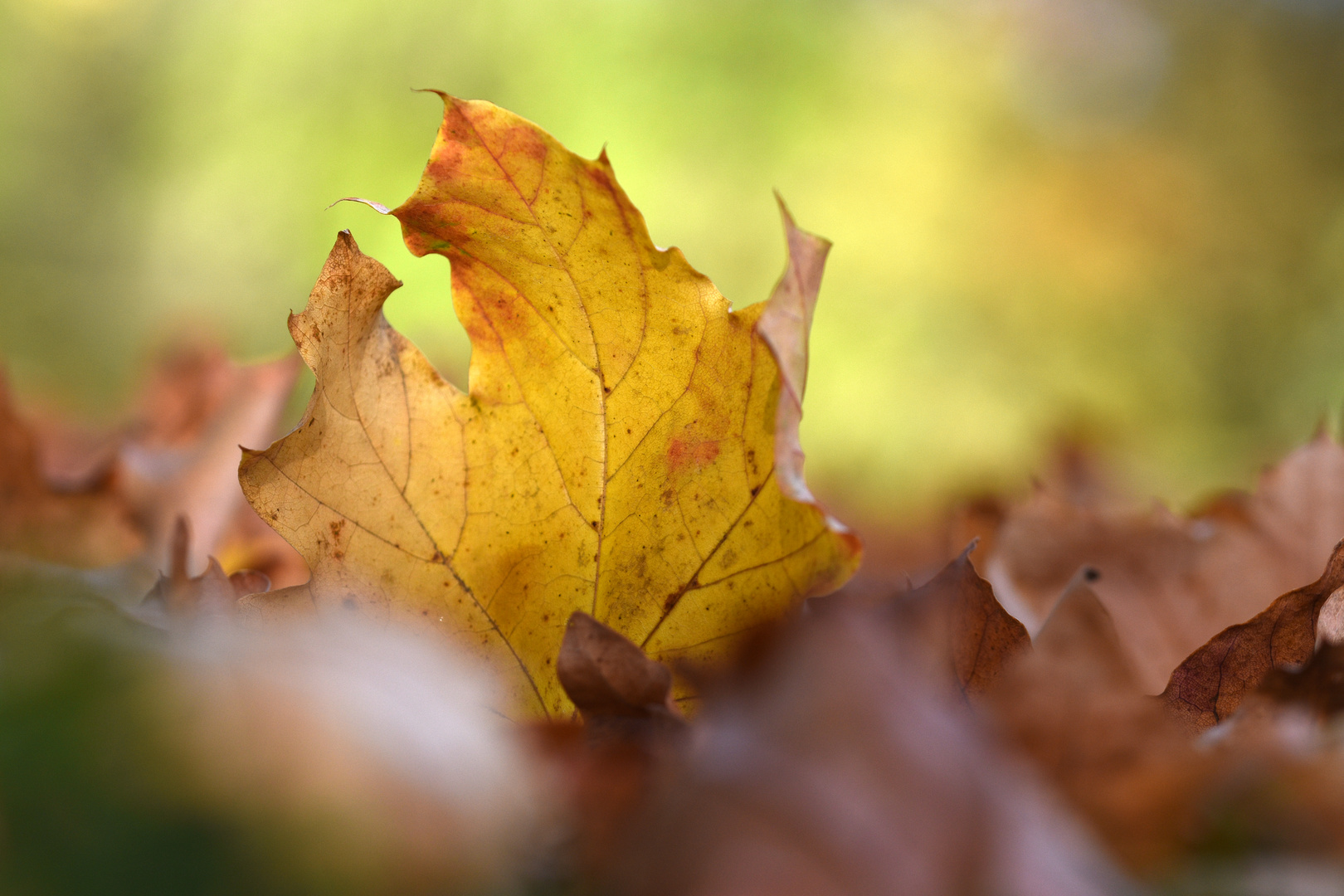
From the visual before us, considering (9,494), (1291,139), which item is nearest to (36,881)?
(9,494)

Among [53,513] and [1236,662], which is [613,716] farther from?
[53,513]

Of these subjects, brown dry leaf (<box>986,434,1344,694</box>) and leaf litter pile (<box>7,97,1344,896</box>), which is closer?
leaf litter pile (<box>7,97,1344,896</box>)

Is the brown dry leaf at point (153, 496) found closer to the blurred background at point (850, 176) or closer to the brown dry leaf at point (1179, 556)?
the brown dry leaf at point (1179, 556)

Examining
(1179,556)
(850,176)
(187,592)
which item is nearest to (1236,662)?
(1179,556)

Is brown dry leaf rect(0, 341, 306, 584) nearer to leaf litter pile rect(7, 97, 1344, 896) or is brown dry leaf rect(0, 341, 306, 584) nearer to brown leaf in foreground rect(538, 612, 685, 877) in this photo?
leaf litter pile rect(7, 97, 1344, 896)

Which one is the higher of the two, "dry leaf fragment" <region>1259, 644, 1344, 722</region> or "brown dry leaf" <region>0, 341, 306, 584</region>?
"brown dry leaf" <region>0, 341, 306, 584</region>

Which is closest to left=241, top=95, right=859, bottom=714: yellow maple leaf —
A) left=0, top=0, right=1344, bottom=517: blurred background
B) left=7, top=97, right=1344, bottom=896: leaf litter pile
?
left=7, top=97, right=1344, bottom=896: leaf litter pile

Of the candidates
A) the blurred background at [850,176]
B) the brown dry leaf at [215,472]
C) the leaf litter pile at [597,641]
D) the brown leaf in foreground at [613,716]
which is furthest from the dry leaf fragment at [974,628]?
the blurred background at [850,176]

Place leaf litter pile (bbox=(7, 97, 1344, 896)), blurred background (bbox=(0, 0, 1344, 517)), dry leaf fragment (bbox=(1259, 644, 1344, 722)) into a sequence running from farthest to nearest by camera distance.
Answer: blurred background (bbox=(0, 0, 1344, 517)) < dry leaf fragment (bbox=(1259, 644, 1344, 722)) < leaf litter pile (bbox=(7, 97, 1344, 896))
